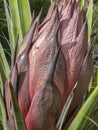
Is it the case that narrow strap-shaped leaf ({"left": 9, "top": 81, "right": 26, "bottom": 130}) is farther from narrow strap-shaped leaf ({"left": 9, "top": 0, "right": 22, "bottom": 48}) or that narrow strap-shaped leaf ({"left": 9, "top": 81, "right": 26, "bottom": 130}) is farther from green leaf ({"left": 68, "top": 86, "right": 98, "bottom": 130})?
narrow strap-shaped leaf ({"left": 9, "top": 0, "right": 22, "bottom": 48})

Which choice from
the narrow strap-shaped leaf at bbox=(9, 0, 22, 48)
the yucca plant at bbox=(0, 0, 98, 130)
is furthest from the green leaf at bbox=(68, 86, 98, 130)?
the narrow strap-shaped leaf at bbox=(9, 0, 22, 48)

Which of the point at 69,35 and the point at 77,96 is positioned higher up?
the point at 69,35

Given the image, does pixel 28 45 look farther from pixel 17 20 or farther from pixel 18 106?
pixel 17 20

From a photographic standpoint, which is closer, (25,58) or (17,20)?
(25,58)

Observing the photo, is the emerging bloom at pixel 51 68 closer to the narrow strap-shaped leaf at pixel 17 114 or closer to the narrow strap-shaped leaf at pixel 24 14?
the narrow strap-shaped leaf at pixel 17 114

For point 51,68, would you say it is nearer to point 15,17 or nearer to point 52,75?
point 52,75

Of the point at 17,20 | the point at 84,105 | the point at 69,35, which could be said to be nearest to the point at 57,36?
the point at 69,35

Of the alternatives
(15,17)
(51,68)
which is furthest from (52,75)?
(15,17)

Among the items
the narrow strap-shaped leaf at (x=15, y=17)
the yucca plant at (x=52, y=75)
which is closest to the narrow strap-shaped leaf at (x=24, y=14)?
the narrow strap-shaped leaf at (x=15, y=17)
